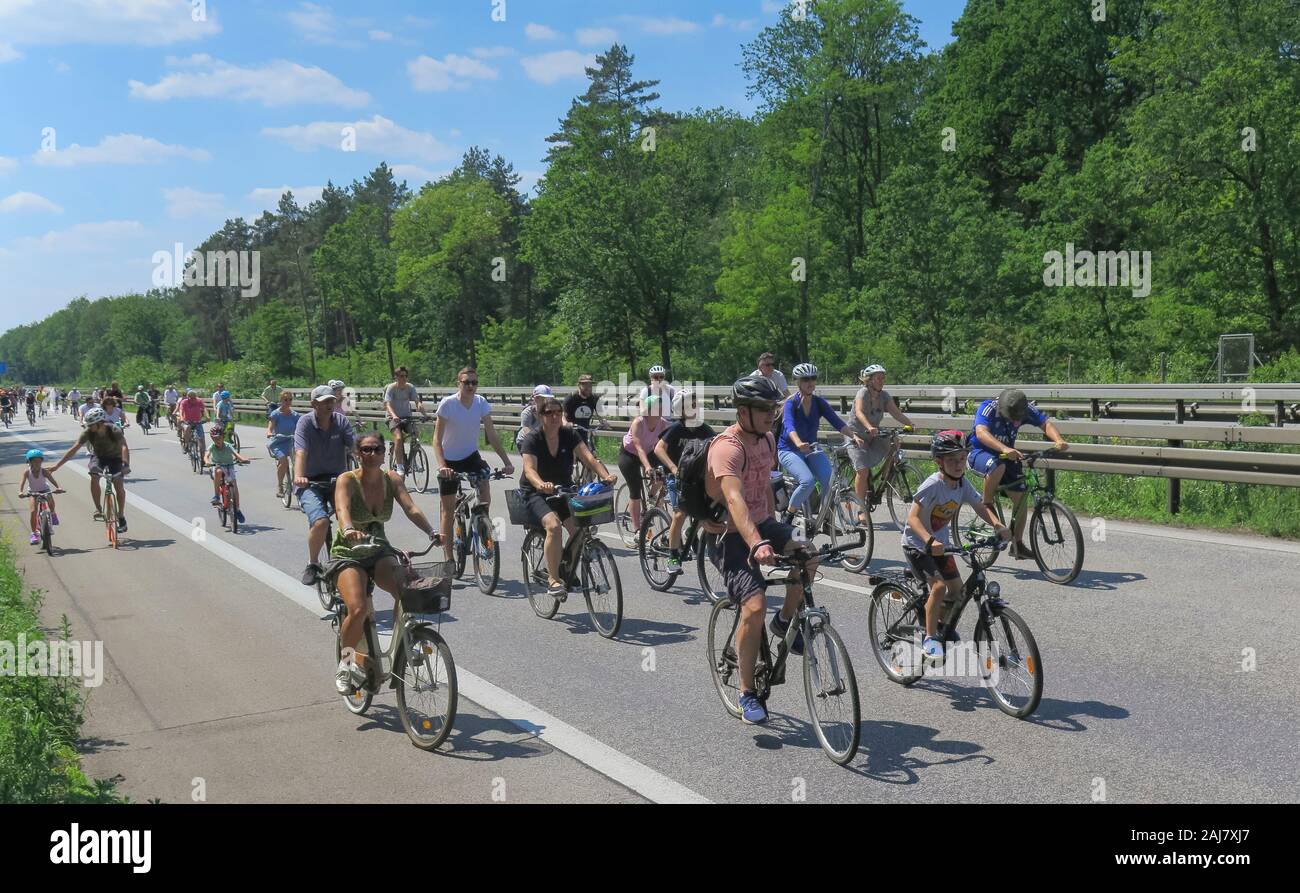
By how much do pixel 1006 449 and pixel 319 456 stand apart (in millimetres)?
6083

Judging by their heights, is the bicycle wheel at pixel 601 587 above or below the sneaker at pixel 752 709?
above

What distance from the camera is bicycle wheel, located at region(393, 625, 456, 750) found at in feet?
19.8

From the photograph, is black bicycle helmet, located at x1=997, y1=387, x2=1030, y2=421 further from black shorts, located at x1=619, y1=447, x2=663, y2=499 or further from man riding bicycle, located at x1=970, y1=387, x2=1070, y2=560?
black shorts, located at x1=619, y1=447, x2=663, y2=499

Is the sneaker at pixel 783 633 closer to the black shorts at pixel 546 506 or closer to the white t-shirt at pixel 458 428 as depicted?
Result: the black shorts at pixel 546 506

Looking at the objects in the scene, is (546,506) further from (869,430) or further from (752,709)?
(869,430)

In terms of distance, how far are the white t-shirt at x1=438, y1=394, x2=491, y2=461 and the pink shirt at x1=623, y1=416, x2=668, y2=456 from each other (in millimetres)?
1627

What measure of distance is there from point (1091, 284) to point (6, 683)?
4171cm

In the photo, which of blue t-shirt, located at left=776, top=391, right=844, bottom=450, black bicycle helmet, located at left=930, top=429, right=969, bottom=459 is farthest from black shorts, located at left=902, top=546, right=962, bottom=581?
blue t-shirt, located at left=776, top=391, right=844, bottom=450

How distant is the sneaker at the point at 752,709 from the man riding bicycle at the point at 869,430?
621cm

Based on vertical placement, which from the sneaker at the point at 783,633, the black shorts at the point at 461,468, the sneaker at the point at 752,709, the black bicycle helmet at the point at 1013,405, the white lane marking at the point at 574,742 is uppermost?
the black bicycle helmet at the point at 1013,405

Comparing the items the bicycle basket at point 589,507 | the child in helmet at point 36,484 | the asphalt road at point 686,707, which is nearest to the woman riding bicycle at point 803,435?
the asphalt road at point 686,707

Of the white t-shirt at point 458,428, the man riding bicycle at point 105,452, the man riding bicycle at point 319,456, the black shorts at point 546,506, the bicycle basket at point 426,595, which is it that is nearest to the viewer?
the bicycle basket at point 426,595

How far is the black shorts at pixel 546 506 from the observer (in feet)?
30.2
